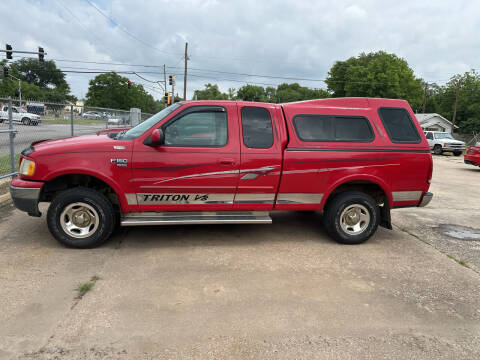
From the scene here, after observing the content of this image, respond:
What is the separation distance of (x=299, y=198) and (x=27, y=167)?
3.48 meters

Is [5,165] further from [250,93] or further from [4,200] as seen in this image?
[250,93]

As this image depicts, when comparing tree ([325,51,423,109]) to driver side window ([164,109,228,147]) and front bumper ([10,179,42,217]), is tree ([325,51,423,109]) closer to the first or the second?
driver side window ([164,109,228,147])

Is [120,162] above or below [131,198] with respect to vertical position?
above

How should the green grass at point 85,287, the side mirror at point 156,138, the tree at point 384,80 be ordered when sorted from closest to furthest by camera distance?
the green grass at point 85,287, the side mirror at point 156,138, the tree at point 384,80

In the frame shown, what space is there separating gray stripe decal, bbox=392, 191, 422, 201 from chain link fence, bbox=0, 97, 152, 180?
21.8 ft

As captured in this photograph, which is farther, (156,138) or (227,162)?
(227,162)

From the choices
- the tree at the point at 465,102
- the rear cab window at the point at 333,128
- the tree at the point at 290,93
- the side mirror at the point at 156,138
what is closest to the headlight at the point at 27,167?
the side mirror at the point at 156,138

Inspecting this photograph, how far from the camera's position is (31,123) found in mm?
7395

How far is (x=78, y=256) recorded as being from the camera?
13.5 feet

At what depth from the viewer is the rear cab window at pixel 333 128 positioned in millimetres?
4711

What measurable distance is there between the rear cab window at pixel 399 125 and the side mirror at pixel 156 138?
3.07 meters

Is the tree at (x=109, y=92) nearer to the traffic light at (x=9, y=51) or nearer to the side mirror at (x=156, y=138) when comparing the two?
the traffic light at (x=9, y=51)

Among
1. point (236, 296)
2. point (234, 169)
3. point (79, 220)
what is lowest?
point (236, 296)

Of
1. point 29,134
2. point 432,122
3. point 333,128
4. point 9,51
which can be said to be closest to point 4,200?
point 29,134
